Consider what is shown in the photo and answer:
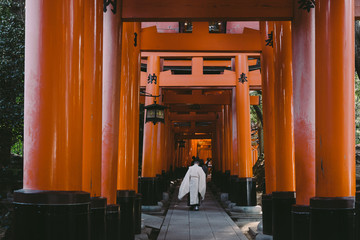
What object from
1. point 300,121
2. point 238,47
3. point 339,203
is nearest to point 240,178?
point 238,47

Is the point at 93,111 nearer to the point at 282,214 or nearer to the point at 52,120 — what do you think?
the point at 52,120

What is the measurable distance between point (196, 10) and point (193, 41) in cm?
309

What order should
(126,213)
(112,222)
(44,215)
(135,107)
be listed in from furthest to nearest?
(135,107)
(126,213)
(112,222)
(44,215)

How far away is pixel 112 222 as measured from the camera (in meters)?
6.21

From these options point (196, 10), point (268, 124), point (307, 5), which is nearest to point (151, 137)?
point (268, 124)

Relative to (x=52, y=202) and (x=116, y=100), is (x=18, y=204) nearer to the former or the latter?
(x=52, y=202)

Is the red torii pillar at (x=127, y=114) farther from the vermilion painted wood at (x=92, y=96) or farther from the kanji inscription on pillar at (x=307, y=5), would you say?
the kanji inscription on pillar at (x=307, y=5)

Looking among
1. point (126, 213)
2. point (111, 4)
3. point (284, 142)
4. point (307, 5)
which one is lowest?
point (126, 213)

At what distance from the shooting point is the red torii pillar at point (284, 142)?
7.06 metres

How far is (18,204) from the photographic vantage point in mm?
3416

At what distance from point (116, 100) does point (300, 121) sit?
8.45 ft

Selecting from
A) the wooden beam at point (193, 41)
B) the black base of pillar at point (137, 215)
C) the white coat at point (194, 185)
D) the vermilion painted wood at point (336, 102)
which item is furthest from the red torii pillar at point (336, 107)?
the white coat at point (194, 185)

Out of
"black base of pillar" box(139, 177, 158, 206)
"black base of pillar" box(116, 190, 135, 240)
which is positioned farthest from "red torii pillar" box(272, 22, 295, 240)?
"black base of pillar" box(139, 177, 158, 206)

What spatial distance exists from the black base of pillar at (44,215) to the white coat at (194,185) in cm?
1017
